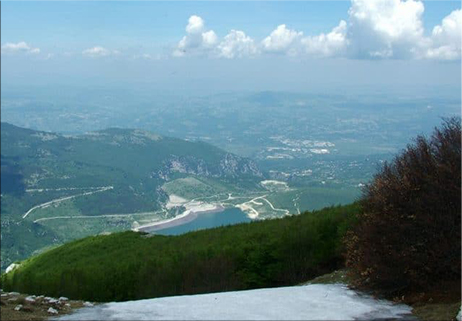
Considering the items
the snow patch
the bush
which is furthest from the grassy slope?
the snow patch

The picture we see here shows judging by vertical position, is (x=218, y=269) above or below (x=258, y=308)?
below

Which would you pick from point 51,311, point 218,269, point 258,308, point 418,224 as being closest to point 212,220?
point 218,269

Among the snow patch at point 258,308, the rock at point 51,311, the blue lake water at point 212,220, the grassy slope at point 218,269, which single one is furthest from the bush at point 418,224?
the blue lake water at point 212,220

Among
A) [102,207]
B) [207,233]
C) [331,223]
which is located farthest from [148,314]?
[102,207]

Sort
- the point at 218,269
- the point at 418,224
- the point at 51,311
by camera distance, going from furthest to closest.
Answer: the point at 218,269
the point at 418,224
the point at 51,311

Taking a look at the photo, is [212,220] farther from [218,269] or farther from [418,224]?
[418,224]

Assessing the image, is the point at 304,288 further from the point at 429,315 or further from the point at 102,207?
the point at 102,207

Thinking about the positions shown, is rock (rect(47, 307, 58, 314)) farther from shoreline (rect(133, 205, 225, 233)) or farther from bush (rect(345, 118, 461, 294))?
shoreline (rect(133, 205, 225, 233))
